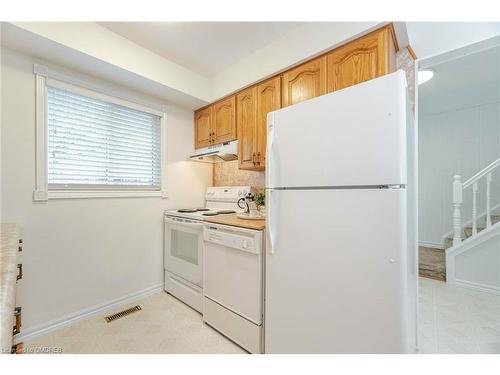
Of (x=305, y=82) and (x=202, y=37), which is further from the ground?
(x=202, y=37)

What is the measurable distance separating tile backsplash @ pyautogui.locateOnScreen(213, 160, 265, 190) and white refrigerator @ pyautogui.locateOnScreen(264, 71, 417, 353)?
45.1 inches

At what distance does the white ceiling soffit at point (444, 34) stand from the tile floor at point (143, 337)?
2.61m

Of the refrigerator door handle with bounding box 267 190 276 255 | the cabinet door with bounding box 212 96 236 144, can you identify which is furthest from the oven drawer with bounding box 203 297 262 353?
the cabinet door with bounding box 212 96 236 144

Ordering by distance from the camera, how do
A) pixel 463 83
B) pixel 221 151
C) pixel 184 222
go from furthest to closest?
pixel 463 83 → pixel 221 151 → pixel 184 222

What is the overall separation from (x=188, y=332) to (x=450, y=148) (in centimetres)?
484

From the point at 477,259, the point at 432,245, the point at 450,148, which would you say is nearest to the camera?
the point at 477,259

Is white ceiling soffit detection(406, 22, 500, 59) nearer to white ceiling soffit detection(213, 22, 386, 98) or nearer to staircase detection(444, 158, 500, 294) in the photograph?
white ceiling soffit detection(213, 22, 386, 98)

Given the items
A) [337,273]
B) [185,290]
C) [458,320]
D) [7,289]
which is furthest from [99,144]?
[458,320]

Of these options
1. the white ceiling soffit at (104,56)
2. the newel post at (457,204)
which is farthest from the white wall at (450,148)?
the white ceiling soffit at (104,56)

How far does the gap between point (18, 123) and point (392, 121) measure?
2.46 metres

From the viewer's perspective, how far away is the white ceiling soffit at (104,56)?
149 cm

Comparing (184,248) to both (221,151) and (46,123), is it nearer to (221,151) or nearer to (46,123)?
(221,151)

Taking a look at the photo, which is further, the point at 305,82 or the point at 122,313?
the point at 122,313

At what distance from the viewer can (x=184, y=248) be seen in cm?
220
